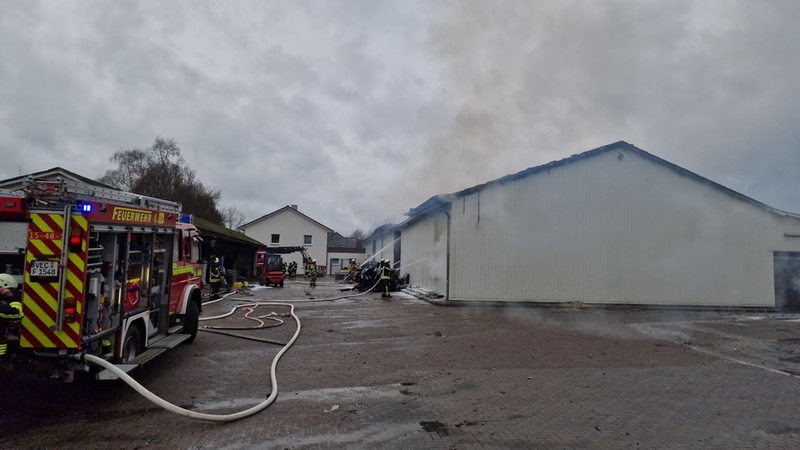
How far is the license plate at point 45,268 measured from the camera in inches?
195

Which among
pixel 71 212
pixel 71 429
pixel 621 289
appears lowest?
pixel 71 429

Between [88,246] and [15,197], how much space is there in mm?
915

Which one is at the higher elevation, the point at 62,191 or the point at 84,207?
the point at 62,191

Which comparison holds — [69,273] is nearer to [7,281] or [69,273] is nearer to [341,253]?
[7,281]

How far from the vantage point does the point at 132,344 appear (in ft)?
21.0

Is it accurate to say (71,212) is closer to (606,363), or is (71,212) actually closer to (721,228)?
(606,363)

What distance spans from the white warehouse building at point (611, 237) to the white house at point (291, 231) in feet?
116

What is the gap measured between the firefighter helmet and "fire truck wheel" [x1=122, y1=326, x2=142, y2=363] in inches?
55.8

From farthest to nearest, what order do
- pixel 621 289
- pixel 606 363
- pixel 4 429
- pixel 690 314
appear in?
pixel 621 289, pixel 690 314, pixel 606 363, pixel 4 429

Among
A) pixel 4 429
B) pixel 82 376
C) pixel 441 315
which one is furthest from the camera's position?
pixel 441 315

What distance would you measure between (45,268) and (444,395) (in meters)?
4.70

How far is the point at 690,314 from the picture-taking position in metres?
16.3

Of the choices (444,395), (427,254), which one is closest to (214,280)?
(427,254)

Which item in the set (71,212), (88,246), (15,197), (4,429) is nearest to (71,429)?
(4,429)
